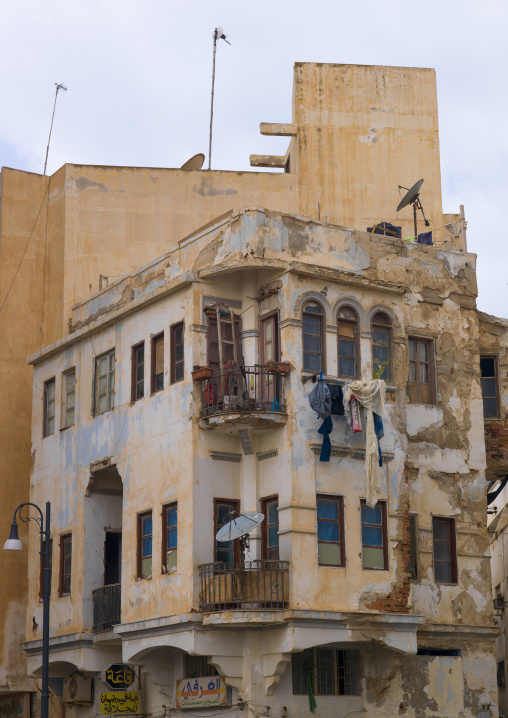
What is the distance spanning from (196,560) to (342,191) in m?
16.1

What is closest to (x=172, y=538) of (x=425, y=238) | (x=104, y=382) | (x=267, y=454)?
(x=267, y=454)

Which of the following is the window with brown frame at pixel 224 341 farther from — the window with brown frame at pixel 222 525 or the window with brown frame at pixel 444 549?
the window with brown frame at pixel 444 549

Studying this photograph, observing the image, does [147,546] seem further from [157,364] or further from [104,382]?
[104,382]

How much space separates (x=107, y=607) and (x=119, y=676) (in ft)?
5.56

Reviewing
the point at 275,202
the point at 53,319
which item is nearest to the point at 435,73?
the point at 275,202

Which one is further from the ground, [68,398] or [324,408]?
[68,398]

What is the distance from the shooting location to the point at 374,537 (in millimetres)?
26734

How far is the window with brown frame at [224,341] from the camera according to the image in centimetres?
2745

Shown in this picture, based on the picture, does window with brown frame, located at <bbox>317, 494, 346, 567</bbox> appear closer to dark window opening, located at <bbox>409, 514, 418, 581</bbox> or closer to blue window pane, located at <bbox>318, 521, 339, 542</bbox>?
blue window pane, located at <bbox>318, 521, 339, 542</bbox>

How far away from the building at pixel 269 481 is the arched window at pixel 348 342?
0.16 feet

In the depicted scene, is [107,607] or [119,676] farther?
[107,607]

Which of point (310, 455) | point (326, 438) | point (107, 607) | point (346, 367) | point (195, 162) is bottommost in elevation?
point (107, 607)

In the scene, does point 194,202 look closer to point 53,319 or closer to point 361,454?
point 53,319

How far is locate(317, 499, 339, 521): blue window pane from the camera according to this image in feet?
85.4
